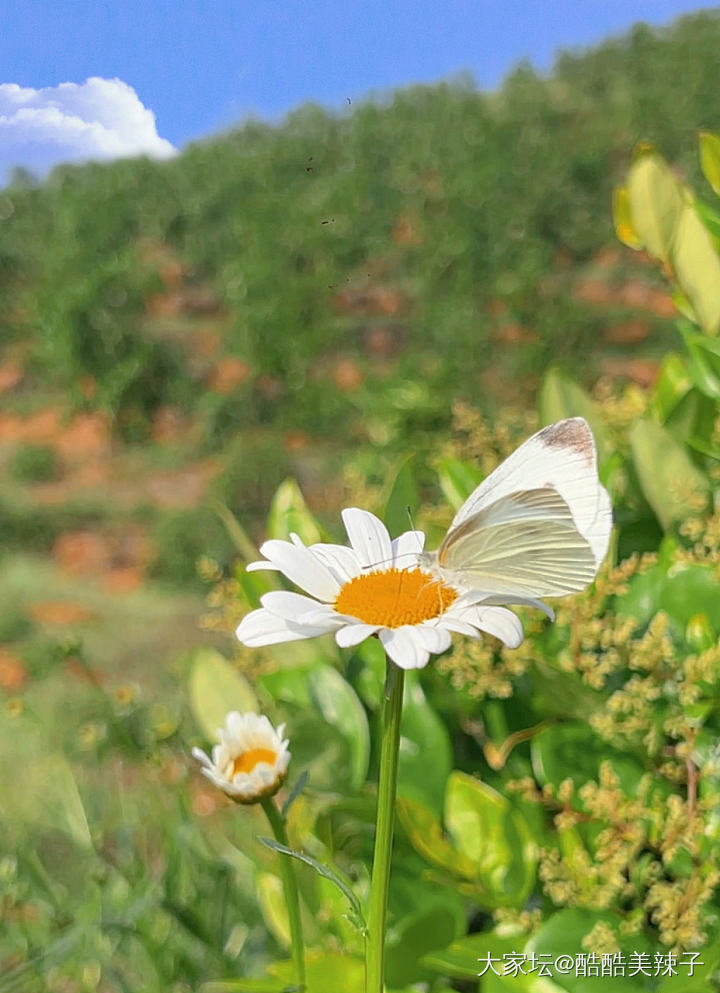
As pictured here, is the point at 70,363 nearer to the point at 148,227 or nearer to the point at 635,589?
the point at 148,227

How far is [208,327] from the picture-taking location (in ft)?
11.0

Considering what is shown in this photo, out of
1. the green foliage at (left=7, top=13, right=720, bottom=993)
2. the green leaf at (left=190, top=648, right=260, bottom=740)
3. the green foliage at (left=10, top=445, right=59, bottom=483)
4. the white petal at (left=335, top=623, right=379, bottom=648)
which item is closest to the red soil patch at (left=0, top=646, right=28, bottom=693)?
the green foliage at (left=7, top=13, right=720, bottom=993)

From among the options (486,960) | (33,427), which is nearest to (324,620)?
(486,960)

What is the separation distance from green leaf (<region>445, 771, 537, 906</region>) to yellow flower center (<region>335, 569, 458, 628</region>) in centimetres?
18

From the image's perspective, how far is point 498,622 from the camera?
366mm

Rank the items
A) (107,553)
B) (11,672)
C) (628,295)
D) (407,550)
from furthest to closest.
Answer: (628,295), (107,553), (11,672), (407,550)

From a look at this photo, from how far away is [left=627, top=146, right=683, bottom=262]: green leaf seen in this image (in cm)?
69

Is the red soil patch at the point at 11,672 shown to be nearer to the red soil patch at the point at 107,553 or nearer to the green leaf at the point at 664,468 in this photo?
the red soil patch at the point at 107,553

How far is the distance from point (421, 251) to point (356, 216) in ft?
1.07

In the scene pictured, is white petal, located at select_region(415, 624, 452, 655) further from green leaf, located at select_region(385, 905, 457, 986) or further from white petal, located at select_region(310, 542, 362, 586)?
green leaf, located at select_region(385, 905, 457, 986)

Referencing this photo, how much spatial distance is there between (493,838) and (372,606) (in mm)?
221

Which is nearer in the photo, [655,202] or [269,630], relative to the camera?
[269,630]

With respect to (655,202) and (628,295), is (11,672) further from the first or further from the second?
(628,295)

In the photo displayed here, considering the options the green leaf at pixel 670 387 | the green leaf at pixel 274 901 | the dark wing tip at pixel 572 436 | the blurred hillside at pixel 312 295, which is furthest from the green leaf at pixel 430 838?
the blurred hillside at pixel 312 295
